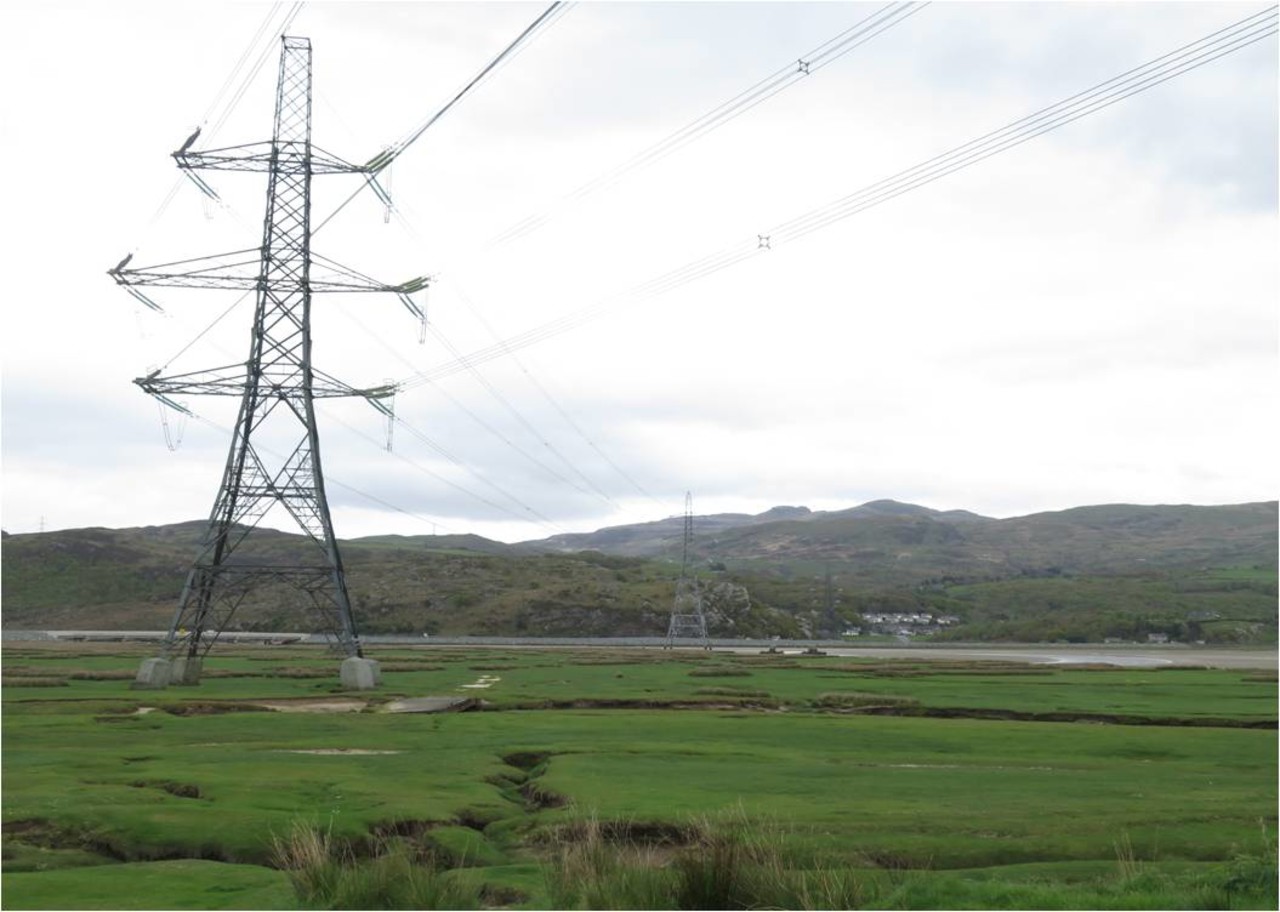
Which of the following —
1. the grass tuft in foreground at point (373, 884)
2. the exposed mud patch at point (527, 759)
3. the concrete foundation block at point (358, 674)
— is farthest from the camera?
the concrete foundation block at point (358, 674)

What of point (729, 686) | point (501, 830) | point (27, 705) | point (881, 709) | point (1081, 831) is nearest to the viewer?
point (1081, 831)

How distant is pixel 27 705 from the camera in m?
56.8

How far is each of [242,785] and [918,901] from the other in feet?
65.2

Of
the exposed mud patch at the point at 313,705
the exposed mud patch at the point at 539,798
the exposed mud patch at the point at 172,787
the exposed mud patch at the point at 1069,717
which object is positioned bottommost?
the exposed mud patch at the point at 313,705

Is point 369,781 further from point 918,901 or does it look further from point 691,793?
point 918,901

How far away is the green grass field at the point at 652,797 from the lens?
2002cm

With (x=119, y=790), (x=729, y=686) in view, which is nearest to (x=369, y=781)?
(x=119, y=790)

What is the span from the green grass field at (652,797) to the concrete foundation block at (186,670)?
12.9 ft

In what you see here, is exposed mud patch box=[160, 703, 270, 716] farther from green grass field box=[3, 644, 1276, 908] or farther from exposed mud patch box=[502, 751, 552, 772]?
exposed mud patch box=[502, 751, 552, 772]

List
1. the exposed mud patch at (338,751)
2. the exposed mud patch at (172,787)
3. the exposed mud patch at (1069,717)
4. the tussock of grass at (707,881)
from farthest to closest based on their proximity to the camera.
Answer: the exposed mud patch at (1069,717) < the exposed mud patch at (338,751) < the exposed mud patch at (172,787) < the tussock of grass at (707,881)

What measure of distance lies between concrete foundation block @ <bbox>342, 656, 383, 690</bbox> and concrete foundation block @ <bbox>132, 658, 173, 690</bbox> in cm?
1048

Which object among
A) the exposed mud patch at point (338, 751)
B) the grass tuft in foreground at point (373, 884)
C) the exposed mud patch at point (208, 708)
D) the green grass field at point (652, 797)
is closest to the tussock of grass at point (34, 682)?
the green grass field at point (652, 797)

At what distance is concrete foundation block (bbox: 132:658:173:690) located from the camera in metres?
67.1

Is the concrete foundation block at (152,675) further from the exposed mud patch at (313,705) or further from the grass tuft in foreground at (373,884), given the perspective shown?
the grass tuft in foreground at (373,884)
